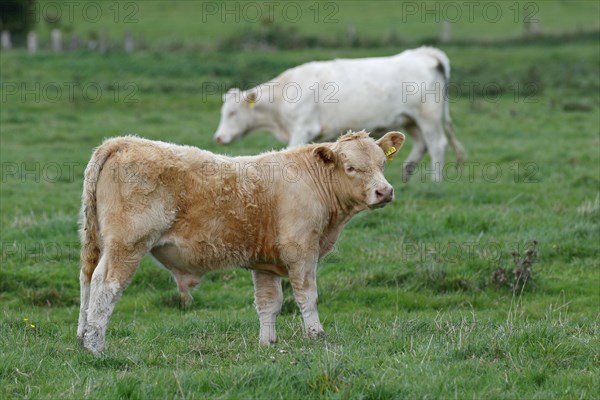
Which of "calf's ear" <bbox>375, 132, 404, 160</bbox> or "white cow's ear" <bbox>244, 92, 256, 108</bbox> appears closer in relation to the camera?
"calf's ear" <bbox>375, 132, 404, 160</bbox>

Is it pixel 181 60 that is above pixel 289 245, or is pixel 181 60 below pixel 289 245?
below

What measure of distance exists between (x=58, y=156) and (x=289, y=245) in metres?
11.6

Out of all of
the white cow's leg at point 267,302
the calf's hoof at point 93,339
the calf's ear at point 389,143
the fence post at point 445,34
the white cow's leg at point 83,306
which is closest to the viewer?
the calf's hoof at point 93,339

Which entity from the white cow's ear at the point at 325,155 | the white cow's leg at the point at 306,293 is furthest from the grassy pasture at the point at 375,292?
the white cow's ear at the point at 325,155

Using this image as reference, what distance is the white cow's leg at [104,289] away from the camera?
6605mm

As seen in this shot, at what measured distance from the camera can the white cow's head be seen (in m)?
16.0

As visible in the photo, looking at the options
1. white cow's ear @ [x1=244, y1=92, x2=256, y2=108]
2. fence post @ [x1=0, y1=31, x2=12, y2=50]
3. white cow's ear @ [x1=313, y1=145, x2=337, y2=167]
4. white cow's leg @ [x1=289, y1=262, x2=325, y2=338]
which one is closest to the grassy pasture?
white cow's leg @ [x1=289, y1=262, x2=325, y2=338]

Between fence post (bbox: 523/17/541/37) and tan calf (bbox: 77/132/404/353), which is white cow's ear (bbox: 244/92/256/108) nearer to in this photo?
tan calf (bbox: 77/132/404/353)

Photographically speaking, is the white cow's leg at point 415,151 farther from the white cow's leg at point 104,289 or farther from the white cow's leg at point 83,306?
the white cow's leg at point 104,289

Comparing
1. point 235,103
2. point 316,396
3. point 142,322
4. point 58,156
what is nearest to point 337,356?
point 316,396

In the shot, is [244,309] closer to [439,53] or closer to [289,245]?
[289,245]

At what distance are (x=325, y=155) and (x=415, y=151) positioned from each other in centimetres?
860

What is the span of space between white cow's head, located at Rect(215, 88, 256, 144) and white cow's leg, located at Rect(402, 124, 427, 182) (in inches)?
108

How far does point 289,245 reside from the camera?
6988 mm
